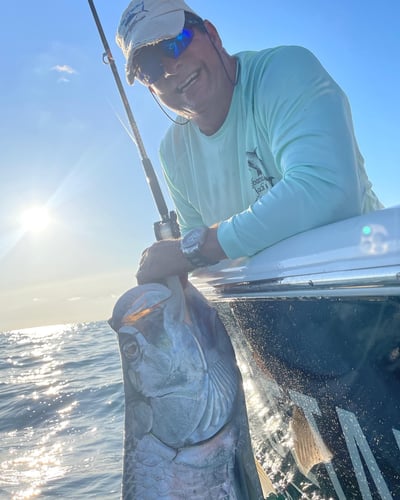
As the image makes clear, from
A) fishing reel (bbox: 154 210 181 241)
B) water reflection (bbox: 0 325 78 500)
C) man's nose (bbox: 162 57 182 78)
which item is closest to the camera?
man's nose (bbox: 162 57 182 78)

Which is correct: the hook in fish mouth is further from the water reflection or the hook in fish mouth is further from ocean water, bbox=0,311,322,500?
the water reflection

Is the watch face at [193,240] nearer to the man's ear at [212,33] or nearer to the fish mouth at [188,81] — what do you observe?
the fish mouth at [188,81]

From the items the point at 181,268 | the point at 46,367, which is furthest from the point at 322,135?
the point at 46,367

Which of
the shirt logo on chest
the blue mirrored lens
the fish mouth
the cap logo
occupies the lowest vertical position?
the shirt logo on chest

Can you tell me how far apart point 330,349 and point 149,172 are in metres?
2.06

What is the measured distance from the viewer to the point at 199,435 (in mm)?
1548

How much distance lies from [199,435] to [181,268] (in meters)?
0.57

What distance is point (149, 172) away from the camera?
3.05 m

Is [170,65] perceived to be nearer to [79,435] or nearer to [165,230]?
[165,230]

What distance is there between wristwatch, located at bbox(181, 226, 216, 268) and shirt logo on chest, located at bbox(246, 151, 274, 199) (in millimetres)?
467

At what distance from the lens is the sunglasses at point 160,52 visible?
6.79 ft

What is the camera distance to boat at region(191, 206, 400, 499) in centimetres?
109

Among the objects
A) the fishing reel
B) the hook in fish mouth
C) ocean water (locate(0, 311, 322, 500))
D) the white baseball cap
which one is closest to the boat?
ocean water (locate(0, 311, 322, 500))

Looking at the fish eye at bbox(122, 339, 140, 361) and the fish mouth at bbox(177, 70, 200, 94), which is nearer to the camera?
the fish eye at bbox(122, 339, 140, 361)
